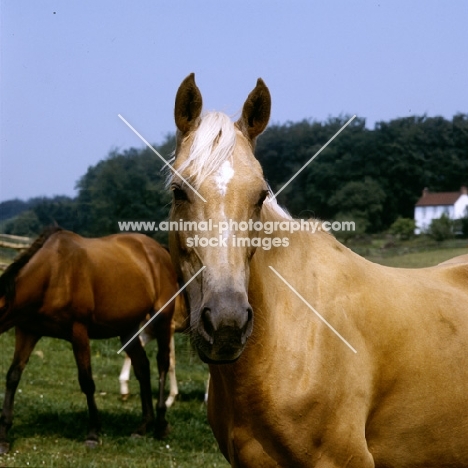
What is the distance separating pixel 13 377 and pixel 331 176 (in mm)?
6521

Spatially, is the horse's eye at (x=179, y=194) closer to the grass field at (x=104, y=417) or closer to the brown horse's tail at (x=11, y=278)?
the grass field at (x=104, y=417)

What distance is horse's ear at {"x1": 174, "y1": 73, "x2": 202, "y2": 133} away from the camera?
9.18 ft

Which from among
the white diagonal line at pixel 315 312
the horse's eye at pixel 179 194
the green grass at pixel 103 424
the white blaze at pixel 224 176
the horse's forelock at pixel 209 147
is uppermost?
the horse's forelock at pixel 209 147

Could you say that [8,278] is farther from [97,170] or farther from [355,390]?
[355,390]

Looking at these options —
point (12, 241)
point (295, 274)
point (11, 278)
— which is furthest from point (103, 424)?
point (12, 241)

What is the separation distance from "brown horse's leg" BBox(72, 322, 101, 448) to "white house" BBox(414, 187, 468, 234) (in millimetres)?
7217

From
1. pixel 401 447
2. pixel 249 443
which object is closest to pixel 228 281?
pixel 249 443

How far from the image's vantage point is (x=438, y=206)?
1270cm

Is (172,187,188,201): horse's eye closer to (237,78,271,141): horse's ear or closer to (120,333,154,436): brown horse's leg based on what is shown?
(237,78,271,141): horse's ear

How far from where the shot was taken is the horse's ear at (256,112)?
2861 mm

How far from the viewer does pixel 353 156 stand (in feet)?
41.2

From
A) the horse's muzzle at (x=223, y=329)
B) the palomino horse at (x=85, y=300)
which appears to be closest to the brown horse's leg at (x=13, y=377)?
the palomino horse at (x=85, y=300)

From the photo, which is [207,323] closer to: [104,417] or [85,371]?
[85,371]

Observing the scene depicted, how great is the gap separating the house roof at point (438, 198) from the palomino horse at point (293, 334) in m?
9.14
